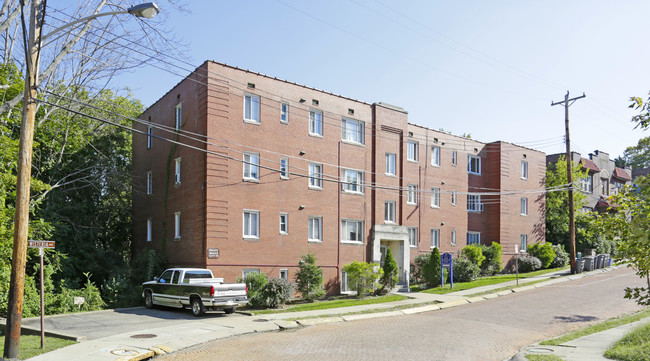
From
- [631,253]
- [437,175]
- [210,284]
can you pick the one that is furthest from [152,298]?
[437,175]

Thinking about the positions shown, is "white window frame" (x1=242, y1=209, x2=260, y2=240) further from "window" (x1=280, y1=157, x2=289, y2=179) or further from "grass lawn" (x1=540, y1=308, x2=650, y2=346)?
"grass lawn" (x1=540, y1=308, x2=650, y2=346)

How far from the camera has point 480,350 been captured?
13836 millimetres

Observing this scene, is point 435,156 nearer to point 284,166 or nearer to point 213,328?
point 284,166

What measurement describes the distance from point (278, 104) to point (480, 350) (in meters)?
17.0

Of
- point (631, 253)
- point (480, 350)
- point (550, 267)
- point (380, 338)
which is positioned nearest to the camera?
point (631, 253)

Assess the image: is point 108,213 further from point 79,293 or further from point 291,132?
point 291,132

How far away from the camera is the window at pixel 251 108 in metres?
26.0

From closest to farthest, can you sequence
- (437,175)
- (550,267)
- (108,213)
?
(108,213), (437,175), (550,267)

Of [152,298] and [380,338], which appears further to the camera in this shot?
[152,298]

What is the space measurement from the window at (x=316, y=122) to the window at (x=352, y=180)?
2.85 meters

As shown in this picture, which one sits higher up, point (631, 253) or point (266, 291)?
point (631, 253)

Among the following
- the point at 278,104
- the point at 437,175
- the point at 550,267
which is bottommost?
the point at 550,267

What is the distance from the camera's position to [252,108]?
86.0ft

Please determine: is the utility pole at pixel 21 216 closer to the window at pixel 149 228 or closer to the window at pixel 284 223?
the window at pixel 284 223
